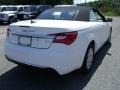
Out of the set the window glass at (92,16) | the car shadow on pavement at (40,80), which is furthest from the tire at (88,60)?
the window glass at (92,16)

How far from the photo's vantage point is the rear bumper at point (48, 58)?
4.72m

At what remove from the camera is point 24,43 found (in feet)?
16.7

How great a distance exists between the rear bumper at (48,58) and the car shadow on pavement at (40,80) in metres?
0.23

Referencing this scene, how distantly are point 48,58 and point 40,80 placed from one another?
924mm

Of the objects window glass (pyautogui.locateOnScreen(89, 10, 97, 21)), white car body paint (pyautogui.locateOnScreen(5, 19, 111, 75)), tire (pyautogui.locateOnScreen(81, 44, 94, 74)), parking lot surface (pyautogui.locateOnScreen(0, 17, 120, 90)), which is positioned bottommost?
parking lot surface (pyautogui.locateOnScreen(0, 17, 120, 90))

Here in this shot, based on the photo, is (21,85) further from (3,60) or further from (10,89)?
(3,60)

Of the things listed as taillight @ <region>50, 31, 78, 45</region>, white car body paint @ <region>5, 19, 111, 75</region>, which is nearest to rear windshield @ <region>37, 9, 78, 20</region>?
white car body paint @ <region>5, 19, 111, 75</region>

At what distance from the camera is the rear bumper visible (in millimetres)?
4719

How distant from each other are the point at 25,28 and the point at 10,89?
1.26 metres

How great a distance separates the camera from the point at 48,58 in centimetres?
472

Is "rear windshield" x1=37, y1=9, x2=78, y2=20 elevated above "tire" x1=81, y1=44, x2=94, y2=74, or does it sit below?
above

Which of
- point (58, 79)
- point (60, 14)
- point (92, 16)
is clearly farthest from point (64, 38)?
point (92, 16)

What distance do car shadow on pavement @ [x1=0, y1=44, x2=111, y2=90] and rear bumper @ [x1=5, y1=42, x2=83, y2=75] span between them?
0.75ft

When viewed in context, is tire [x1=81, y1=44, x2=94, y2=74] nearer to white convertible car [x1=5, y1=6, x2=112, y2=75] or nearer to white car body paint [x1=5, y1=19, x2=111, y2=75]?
white convertible car [x1=5, y1=6, x2=112, y2=75]
